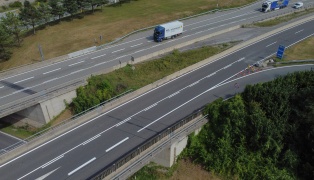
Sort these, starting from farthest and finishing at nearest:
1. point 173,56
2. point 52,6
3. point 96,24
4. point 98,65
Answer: point 96,24
point 52,6
point 173,56
point 98,65

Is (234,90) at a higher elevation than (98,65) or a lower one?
lower

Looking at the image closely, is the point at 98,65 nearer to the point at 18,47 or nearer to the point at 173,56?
the point at 173,56

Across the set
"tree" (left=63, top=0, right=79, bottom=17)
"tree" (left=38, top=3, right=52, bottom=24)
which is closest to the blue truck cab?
"tree" (left=63, top=0, right=79, bottom=17)

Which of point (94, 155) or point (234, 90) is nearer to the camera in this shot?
point (94, 155)

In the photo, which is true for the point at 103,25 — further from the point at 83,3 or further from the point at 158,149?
the point at 158,149

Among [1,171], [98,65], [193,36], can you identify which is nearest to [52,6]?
[98,65]

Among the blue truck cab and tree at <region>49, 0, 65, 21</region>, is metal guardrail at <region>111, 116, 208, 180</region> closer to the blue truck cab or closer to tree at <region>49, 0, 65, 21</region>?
the blue truck cab

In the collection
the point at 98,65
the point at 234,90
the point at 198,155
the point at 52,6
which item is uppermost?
the point at 52,6
